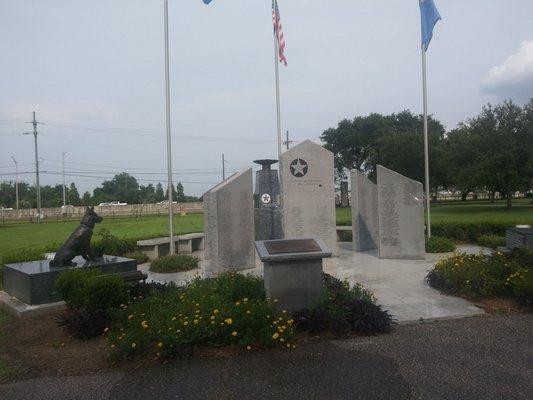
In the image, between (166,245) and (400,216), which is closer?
(400,216)

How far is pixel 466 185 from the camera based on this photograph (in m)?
36.8

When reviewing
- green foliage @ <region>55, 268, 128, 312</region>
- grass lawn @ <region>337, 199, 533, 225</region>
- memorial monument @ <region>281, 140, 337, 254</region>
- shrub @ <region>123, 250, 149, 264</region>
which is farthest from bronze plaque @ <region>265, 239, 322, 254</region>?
grass lawn @ <region>337, 199, 533, 225</region>

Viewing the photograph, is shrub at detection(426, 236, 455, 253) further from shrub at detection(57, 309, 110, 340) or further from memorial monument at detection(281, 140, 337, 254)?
shrub at detection(57, 309, 110, 340)

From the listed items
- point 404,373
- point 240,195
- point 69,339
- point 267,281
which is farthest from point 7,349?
point 240,195

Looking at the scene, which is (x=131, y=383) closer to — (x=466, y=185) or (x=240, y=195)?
(x=240, y=195)

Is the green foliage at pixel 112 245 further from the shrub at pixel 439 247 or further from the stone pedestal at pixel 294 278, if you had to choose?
the shrub at pixel 439 247

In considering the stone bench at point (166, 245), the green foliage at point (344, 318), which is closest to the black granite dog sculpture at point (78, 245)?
the green foliage at point (344, 318)

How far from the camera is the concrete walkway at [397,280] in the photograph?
23.4ft

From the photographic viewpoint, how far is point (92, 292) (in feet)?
22.0

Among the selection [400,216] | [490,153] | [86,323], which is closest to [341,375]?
[86,323]

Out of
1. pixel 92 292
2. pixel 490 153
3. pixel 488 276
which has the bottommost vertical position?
pixel 488 276

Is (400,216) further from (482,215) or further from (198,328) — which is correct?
(482,215)

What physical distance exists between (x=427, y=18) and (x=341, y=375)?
1292 cm

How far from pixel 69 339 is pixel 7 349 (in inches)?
29.2
